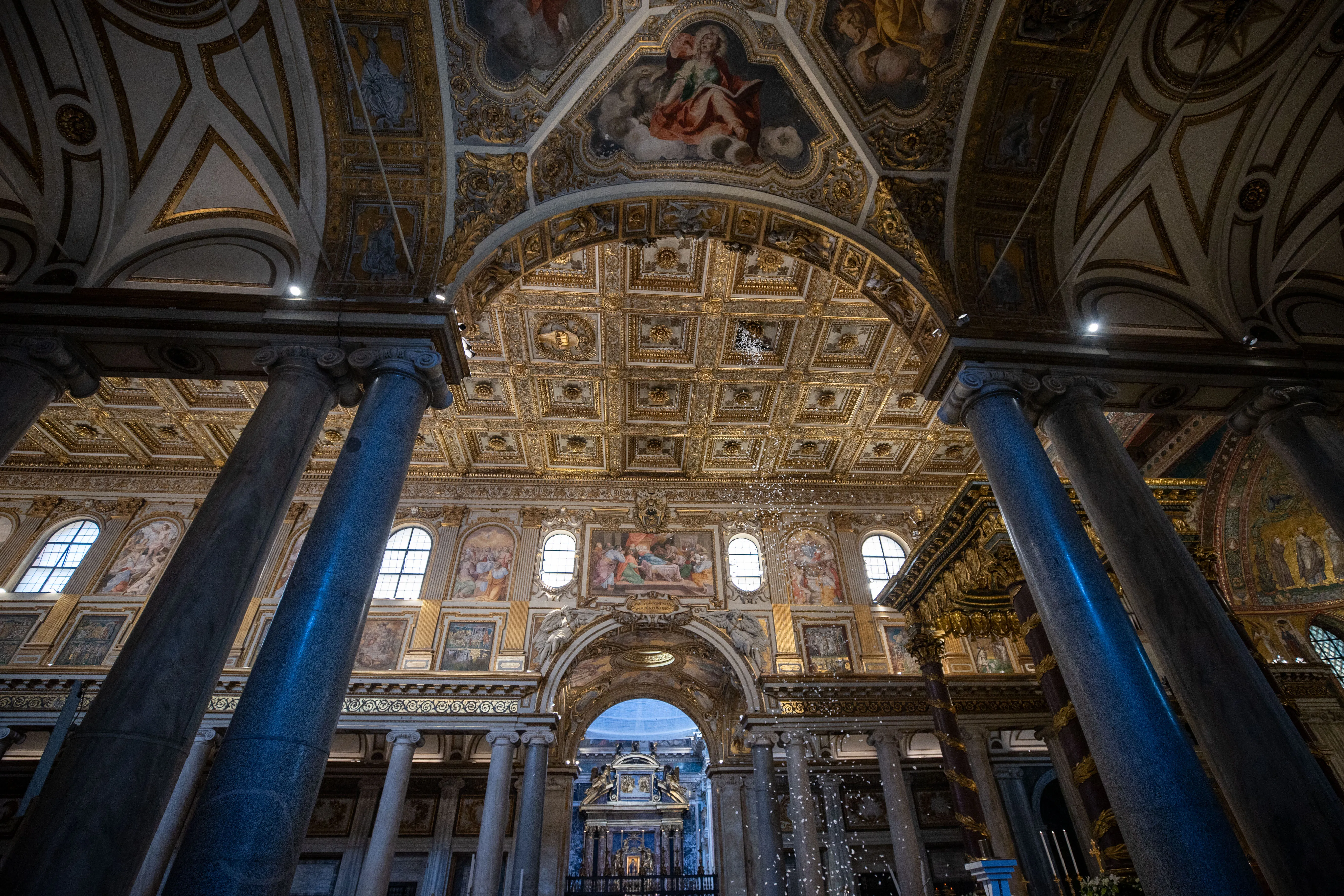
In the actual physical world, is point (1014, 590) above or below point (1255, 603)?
below

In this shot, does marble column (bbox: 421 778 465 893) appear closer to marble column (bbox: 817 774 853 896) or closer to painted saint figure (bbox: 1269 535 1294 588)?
marble column (bbox: 817 774 853 896)

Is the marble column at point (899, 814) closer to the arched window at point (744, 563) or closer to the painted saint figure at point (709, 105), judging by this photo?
the arched window at point (744, 563)

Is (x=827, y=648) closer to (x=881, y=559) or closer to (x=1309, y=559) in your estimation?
(x=881, y=559)

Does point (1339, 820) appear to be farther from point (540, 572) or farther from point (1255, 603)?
point (540, 572)

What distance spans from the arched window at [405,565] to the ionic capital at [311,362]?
374 inches

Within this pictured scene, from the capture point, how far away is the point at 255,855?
3920 mm

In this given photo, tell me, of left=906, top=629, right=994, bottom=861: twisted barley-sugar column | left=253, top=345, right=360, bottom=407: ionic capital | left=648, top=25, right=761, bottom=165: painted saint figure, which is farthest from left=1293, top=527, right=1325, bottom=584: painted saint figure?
left=253, top=345, right=360, bottom=407: ionic capital

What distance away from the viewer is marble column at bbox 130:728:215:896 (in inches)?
448

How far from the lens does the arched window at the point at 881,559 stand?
1644cm

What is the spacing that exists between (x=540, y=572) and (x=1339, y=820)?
1382 cm

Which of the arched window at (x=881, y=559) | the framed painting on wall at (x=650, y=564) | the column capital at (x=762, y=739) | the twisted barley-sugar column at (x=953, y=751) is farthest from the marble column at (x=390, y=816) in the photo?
the arched window at (x=881, y=559)

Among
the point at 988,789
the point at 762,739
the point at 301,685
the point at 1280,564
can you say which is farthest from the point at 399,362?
the point at 1280,564

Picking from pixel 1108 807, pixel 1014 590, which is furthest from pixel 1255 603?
pixel 1108 807

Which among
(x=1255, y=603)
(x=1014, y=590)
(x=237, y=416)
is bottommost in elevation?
(x=1014, y=590)
